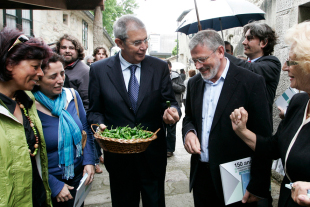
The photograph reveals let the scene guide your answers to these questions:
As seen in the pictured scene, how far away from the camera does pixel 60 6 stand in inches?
195

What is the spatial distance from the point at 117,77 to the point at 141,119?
0.49m

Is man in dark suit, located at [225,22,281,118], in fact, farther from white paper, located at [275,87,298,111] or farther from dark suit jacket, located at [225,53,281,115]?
white paper, located at [275,87,298,111]

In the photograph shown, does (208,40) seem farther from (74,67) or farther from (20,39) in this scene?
(74,67)

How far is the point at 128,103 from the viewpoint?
7.69ft

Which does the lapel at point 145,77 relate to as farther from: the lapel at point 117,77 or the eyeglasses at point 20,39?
the eyeglasses at point 20,39

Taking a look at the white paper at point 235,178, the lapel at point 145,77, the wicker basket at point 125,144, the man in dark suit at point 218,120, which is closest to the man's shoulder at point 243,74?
the man in dark suit at point 218,120

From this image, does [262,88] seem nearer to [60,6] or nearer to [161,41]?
[60,6]

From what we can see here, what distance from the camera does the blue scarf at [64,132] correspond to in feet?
6.93

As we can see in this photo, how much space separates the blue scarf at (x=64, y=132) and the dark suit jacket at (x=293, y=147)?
157 centimetres

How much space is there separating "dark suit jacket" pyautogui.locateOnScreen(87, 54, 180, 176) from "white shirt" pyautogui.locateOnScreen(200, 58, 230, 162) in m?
Result: 0.42

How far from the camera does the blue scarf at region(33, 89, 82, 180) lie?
2.11m

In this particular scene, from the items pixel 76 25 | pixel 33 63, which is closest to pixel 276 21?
pixel 33 63

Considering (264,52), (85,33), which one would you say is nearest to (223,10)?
(264,52)

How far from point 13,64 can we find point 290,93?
2.65 m
